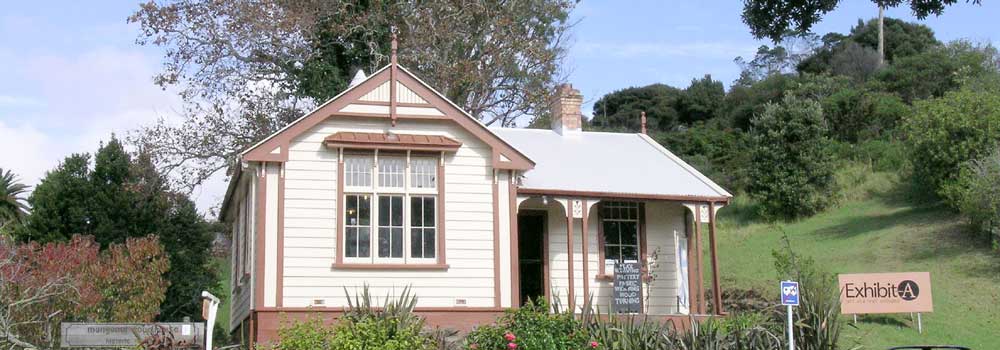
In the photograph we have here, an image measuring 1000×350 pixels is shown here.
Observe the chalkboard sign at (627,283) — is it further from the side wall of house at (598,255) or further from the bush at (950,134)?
the bush at (950,134)

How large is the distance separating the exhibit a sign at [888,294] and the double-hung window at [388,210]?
9562 mm

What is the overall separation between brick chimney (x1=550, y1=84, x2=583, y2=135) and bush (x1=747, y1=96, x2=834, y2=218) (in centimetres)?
1699

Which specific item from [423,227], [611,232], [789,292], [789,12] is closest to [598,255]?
[611,232]

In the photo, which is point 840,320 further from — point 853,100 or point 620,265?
point 853,100

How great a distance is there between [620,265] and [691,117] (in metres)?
46.1

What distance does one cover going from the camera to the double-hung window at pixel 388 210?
60.7 ft

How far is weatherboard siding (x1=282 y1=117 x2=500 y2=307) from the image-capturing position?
18203 millimetres

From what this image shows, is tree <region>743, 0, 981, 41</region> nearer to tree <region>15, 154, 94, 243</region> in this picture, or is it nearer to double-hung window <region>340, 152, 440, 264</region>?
double-hung window <region>340, 152, 440, 264</region>

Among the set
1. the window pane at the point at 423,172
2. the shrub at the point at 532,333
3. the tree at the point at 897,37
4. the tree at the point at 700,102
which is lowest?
the shrub at the point at 532,333

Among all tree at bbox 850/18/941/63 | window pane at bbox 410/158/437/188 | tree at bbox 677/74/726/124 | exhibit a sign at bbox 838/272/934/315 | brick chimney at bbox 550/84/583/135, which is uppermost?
tree at bbox 850/18/941/63

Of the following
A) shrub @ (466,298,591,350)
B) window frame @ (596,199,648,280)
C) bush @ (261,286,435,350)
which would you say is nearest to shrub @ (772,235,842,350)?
shrub @ (466,298,591,350)

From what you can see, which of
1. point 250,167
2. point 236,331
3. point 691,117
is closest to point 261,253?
point 250,167

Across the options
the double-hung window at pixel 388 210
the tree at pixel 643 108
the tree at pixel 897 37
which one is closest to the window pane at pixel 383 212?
the double-hung window at pixel 388 210

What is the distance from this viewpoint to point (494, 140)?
1911 centimetres
